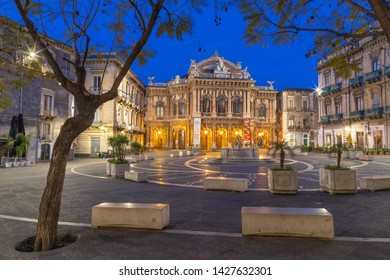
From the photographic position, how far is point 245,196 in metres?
8.12

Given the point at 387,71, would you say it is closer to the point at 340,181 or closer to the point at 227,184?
the point at 340,181

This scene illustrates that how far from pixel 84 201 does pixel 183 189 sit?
3.52 m

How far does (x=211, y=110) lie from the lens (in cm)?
4716

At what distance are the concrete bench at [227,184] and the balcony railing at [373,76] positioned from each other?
28.7 m

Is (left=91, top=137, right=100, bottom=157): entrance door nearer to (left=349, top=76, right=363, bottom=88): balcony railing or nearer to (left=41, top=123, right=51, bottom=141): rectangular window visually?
(left=41, top=123, right=51, bottom=141): rectangular window

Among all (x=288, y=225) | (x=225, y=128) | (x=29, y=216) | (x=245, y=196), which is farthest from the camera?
(x=225, y=128)

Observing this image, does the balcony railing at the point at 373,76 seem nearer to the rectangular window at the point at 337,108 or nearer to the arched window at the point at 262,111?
the rectangular window at the point at 337,108

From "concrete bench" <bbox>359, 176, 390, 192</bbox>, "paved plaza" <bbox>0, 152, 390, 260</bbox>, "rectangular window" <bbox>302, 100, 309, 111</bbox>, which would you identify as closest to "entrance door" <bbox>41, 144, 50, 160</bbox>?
"paved plaza" <bbox>0, 152, 390, 260</bbox>

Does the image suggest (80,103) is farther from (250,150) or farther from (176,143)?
(176,143)

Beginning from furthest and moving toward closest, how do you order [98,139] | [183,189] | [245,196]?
[98,139] → [183,189] → [245,196]

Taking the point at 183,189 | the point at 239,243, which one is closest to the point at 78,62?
the point at 239,243

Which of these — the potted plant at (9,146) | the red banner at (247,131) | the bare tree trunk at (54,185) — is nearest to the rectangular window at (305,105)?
the red banner at (247,131)

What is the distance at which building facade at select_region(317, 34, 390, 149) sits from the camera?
27719 mm

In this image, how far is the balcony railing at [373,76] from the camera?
28.0 metres
